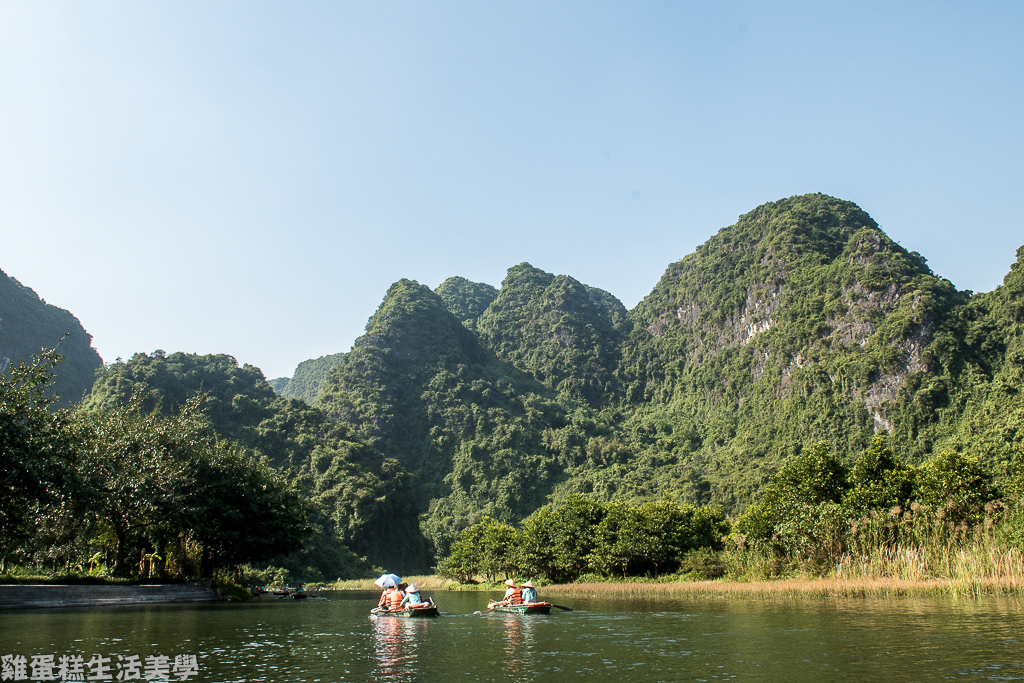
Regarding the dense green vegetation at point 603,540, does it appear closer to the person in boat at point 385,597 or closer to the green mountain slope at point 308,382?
the person in boat at point 385,597

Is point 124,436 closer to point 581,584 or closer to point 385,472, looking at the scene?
point 581,584

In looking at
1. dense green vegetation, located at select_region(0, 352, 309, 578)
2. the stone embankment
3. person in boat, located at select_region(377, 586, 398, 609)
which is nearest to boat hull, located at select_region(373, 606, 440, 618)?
person in boat, located at select_region(377, 586, 398, 609)

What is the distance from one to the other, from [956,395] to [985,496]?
6890 cm

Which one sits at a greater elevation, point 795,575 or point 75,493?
point 75,493

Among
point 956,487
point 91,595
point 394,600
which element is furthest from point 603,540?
point 91,595

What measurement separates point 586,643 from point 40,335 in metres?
125

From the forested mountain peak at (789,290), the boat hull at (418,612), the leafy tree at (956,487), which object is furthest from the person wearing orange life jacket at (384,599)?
the forested mountain peak at (789,290)

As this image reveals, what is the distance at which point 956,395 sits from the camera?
278 feet

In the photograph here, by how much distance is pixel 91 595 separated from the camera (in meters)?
23.1

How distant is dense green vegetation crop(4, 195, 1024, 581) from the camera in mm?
42938

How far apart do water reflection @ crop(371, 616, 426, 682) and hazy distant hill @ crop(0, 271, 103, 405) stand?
101324 millimetres

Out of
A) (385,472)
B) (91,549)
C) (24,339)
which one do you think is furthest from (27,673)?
(24,339)

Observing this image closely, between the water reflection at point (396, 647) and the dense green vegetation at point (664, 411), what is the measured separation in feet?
60.1

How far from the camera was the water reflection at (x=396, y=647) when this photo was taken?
36.7 feet
